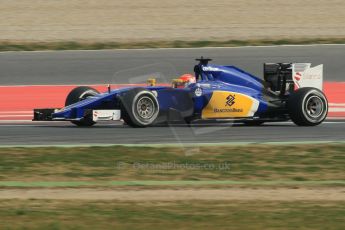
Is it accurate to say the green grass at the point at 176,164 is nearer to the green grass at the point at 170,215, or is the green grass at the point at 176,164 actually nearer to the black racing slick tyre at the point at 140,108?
the green grass at the point at 170,215

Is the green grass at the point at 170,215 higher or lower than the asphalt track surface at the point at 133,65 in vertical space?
lower

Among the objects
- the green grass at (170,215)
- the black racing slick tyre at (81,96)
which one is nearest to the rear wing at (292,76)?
the black racing slick tyre at (81,96)

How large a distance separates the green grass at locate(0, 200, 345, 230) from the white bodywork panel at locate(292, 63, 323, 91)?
699 cm

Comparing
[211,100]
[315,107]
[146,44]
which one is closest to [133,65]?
[146,44]

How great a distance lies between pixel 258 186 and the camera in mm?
9273

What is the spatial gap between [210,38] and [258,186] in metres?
15.8

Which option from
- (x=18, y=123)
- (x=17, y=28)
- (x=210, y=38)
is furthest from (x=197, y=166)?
(x=17, y=28)

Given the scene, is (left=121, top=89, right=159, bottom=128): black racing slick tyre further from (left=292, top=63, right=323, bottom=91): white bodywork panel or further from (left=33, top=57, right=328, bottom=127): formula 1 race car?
(left=292, top=63, right=323, bottom=91): white bodywork panel

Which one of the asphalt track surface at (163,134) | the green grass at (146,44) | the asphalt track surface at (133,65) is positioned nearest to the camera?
the asphalt track surface at (163,134)

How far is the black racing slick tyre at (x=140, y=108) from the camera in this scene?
13.9m

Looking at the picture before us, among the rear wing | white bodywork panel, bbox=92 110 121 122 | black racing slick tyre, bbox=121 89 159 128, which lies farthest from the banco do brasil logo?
white bodywork panel, bbox=92 110 121 122

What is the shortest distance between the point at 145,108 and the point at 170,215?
6.71 m

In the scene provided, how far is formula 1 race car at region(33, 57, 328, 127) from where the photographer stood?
14156 mm

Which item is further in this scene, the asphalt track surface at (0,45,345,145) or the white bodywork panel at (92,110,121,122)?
the asphalt track surface at (0,45,345,145)
